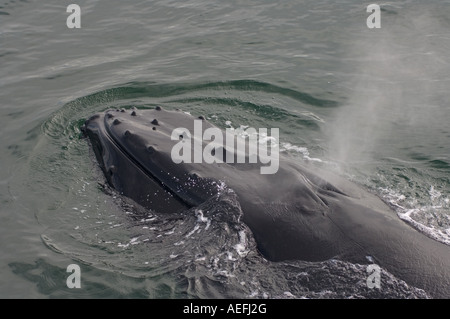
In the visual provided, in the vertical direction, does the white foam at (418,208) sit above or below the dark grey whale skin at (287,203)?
below

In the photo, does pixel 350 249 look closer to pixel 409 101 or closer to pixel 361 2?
pixel 409 101

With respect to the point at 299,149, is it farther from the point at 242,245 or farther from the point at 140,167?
the point at 242,245

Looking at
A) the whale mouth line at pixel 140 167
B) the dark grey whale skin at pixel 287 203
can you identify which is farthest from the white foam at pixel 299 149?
the whale mouth line at pixel 140 167

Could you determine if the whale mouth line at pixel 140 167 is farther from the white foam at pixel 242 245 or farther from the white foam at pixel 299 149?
the white foam at pixel 299 149

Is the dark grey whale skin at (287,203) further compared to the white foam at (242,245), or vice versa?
the white foam at (242,245)

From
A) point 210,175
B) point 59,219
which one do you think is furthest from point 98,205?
point 210,175

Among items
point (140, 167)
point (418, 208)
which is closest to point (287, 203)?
point (140, 167)
